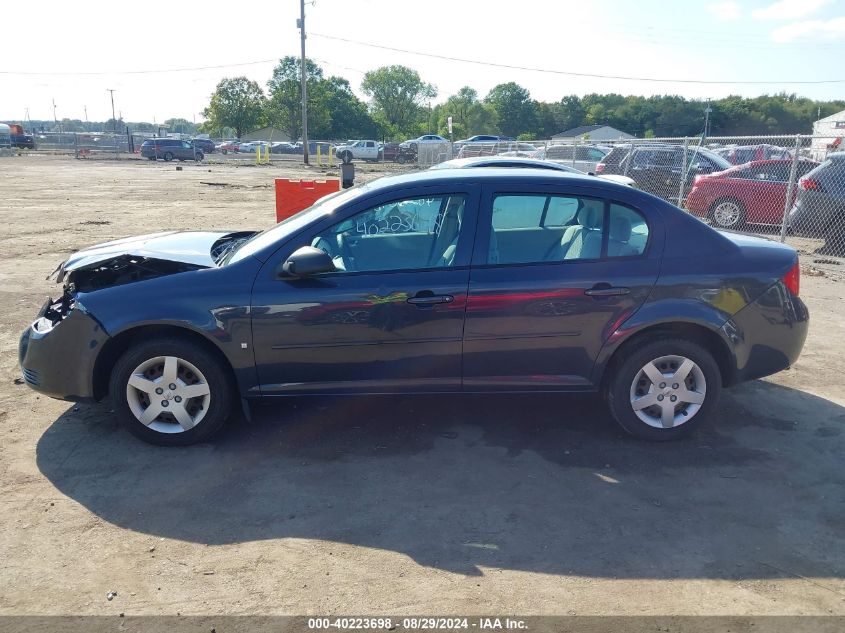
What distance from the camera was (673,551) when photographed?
317 centimetres

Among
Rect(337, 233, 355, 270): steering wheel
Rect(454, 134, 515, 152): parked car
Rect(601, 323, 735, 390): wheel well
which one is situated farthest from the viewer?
Rect(454, 134, 515, 152): parked car

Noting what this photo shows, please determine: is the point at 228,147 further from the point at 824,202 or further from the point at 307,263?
the point at 307,263

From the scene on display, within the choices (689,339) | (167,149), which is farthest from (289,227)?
(167,149)

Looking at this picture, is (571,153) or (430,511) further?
(571,153)

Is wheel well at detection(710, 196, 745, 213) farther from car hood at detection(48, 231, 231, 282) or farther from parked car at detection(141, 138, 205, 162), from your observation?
parked car at detection(141, 138, 205, 162)

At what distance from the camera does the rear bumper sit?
13.8 feet

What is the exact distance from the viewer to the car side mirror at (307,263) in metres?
3.88

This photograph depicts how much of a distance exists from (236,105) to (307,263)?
99.1m

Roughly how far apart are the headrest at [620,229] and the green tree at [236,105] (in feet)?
322

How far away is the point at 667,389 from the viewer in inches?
167

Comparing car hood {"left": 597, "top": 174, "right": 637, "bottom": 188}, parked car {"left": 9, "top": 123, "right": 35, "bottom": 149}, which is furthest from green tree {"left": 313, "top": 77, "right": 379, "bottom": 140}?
car hood {"left": 597, "top": 174, "right": 637, "bottom": 188}

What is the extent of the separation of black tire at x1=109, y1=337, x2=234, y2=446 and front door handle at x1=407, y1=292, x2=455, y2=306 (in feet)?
4.20

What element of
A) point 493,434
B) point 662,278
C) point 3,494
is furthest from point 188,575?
point 662,278

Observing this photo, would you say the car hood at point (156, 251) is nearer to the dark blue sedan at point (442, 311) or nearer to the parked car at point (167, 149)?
the dark blue sedan at point (442, 311)
